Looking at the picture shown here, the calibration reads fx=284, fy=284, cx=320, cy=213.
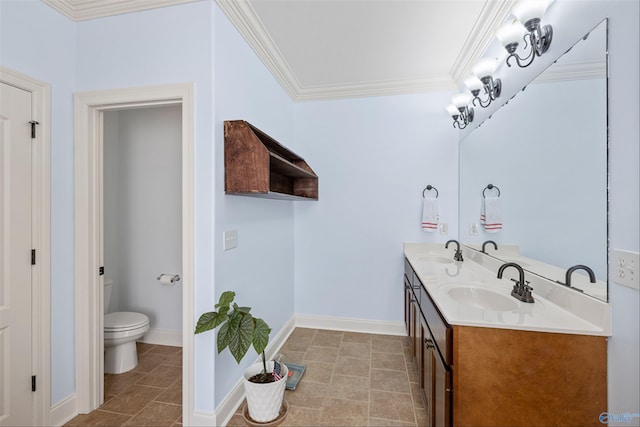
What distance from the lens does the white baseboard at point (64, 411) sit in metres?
1.71

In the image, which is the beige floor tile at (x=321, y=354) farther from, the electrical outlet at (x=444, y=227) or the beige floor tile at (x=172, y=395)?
the electrical outlet at (x=444, y=227)

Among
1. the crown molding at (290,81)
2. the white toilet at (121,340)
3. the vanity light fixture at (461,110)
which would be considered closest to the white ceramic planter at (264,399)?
the white toilet at (121,340)

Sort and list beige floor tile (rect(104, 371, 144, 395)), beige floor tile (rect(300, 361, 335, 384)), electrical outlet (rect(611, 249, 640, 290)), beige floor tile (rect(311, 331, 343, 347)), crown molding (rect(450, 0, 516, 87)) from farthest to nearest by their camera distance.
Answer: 1. beige floor tile (rect(311, 331, 343, 347))
2. beige floor tile (rect(300, 361, 335, 384))
3. beige floor tile (rect(104, 371, 144, 395))
4. crown molding (rect(450, 0, 516, 87))
5. electrical outlet (rect(611, 249, 640, 290))

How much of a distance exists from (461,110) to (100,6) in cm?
281

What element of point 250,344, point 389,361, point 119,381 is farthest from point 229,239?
point 389,361

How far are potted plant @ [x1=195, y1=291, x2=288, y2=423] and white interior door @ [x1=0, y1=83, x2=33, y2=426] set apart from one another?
40.2 inches

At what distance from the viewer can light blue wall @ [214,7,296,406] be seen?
68.7 inches

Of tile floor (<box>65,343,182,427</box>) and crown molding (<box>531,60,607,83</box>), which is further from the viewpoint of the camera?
tile floor (<box>65,343,182,427</box>)

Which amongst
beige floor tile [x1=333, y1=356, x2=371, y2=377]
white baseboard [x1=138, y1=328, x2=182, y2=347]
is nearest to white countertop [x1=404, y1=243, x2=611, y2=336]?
beige floor tile [x1=333, y1=356, x2=371, y2=377]

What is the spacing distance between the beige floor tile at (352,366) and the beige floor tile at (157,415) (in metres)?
1.18

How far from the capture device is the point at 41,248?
5.48 feet

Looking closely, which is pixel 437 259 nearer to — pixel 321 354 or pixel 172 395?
pixel 321 354

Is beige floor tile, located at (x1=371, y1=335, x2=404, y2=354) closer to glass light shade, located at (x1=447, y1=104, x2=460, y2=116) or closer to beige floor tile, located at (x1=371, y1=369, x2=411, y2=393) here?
beige floor tile, located at (x1=371, y1=369, x2=411, y2=393)

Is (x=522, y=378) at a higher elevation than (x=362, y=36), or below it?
below
